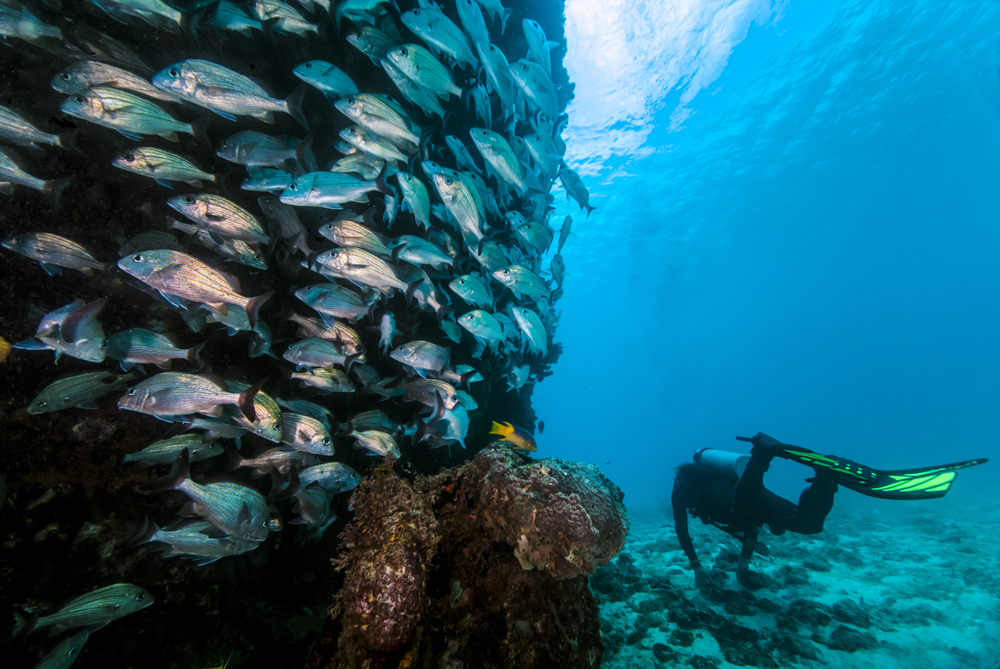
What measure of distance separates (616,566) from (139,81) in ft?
41.1

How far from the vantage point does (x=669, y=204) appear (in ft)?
116

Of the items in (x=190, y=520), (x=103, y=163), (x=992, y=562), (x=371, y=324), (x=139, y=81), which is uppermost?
(x=992, y=562)

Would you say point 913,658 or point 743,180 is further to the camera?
point 743,180

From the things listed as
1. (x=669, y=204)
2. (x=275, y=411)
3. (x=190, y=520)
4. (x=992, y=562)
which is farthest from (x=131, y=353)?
(x=669, y=204)

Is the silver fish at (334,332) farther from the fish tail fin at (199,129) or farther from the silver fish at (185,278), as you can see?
the fish tail fin at (199,129)

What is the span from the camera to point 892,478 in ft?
23.9

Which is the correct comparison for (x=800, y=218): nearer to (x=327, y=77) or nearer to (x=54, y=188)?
(x=327, y=77)

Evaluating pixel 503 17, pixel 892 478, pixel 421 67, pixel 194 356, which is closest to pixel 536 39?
pixel 503 17

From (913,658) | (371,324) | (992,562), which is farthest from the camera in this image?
(992,562)

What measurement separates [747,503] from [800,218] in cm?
5612

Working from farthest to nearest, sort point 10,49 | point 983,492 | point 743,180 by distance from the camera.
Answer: point 743,180
point 983,492
point 10,49

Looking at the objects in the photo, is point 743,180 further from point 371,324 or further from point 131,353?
point 131,353

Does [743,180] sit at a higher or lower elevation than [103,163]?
higher

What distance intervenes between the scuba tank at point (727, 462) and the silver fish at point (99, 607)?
10427 mm
